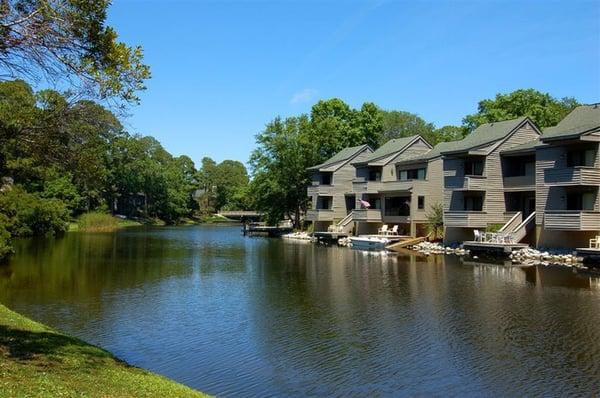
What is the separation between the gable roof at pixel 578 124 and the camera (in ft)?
120

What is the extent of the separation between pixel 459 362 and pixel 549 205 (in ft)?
91.4

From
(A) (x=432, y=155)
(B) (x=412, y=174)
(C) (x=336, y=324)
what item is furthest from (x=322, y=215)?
(C) (x=336, y=324)

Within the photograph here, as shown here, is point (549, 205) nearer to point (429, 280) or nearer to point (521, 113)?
point (429, 280)

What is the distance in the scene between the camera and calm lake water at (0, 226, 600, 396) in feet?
42.8

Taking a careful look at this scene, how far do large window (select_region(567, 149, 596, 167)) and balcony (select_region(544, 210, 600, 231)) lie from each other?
3.50 metres

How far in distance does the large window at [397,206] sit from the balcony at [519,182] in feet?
41.1

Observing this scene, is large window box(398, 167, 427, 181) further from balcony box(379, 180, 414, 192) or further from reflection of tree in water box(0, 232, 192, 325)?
reflection of tree in water box(0, 232, 192, 325)

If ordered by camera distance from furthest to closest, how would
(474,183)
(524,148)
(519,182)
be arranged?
(474,183) → (519,182) → (524,148)

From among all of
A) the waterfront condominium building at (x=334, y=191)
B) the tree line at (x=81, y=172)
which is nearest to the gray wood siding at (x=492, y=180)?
the waterfront condominium building at (x=334, y=191)

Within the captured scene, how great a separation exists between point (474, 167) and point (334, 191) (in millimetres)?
22869

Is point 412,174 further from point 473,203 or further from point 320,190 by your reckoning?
Answer: point 320,190

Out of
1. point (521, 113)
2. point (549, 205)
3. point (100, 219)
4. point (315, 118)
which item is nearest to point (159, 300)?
point (549, 205)

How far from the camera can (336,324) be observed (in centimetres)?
1855

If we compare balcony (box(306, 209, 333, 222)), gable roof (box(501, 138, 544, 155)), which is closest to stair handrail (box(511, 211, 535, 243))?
gable roof (box(501, 138, 544, 155))
